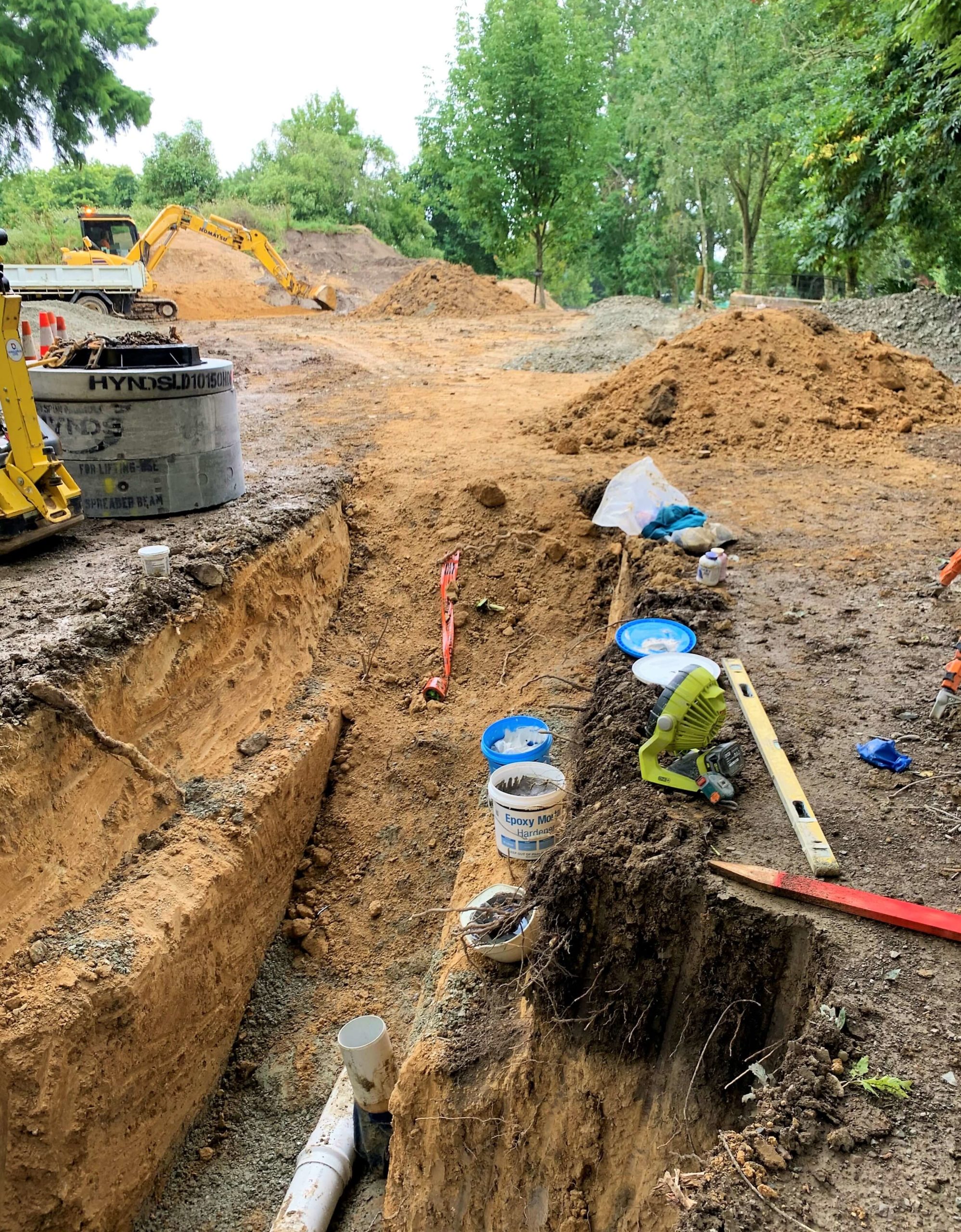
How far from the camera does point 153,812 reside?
4.52 metres

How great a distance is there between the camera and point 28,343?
9742mm

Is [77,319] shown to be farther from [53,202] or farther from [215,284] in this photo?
[53,202]

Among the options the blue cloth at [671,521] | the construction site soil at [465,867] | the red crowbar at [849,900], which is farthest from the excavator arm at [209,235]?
the red crowbar at [849,900]

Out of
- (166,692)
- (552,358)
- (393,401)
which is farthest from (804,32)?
(166,692)

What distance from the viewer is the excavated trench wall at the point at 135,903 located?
353cm

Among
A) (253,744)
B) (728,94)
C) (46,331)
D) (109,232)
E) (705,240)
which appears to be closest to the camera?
(253,744)

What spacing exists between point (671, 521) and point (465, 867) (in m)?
3.18

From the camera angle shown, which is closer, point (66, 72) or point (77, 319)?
point (77, 319)

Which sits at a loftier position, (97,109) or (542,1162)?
(97,109)

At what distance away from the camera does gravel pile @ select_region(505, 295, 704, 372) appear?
46.7 feet

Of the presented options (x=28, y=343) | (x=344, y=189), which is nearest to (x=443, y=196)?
(x=344, y=189)

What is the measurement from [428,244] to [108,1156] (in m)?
37.3

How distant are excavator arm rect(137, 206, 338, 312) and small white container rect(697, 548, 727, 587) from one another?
55.0 feet

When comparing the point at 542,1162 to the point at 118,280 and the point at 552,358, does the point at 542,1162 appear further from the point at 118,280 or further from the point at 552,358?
the point at 118,280
